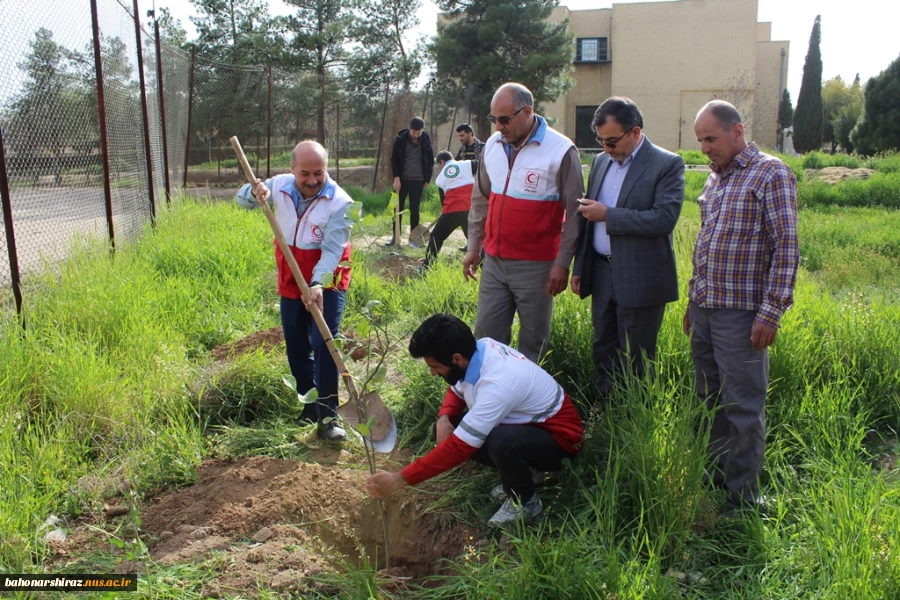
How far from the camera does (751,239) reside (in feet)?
9.08

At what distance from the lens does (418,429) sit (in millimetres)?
3811

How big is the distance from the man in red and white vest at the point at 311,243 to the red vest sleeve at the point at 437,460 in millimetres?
1047

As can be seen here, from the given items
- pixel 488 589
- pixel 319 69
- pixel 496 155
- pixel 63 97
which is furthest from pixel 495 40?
pixel 488 589

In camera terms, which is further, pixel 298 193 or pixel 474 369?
pixel 298 193

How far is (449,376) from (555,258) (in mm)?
1048

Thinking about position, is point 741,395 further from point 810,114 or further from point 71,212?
point 810,114

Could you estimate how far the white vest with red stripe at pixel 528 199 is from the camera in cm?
349

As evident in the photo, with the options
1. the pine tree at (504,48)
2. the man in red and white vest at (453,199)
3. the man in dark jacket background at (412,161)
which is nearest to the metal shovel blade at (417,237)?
the man in dark jacket background at (412,161)

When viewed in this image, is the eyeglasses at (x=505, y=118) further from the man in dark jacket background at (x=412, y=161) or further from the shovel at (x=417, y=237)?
the shovel at (x=417, y=237)

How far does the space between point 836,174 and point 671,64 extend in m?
16.8

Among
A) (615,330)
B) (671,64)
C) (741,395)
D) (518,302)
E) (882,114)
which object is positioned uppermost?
(671,64)

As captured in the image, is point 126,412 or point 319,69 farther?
point 319,69

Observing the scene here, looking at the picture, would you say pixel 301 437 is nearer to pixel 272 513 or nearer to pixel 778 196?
pixel 272 513

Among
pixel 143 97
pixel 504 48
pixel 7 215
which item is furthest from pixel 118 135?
pixel 504 48
